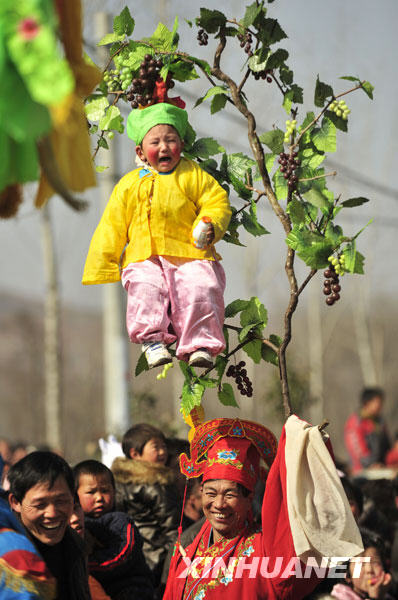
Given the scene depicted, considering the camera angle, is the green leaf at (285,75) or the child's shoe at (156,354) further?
the green leaf at (285,75)

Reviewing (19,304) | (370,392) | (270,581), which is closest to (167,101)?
(270,581)

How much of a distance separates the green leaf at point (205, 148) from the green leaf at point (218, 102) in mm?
145

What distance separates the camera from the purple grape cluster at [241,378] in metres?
4.16

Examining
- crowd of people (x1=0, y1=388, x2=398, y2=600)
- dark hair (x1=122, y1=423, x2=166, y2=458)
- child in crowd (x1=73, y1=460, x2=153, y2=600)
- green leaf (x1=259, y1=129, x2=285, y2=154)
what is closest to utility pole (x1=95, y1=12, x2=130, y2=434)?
dark hair (x1=122, y1=423, x2=166, y2=458)

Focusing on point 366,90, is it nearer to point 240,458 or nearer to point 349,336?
point 240,458

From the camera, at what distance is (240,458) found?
388 centimetres

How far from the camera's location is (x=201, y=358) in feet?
12.8

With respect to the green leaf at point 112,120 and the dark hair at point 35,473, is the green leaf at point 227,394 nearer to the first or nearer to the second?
the dark hair at point 35,473

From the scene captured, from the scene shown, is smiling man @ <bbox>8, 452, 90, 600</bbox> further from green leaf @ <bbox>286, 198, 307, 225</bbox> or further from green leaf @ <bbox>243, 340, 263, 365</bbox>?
green leaf @ <bbox>286, 198, 307, 225</bbox>

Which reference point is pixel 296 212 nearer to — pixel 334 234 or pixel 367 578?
pixel 334 234

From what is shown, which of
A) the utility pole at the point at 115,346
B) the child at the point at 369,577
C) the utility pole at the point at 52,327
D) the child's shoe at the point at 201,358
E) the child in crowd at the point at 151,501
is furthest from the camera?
the utility pole at the point at 52,327

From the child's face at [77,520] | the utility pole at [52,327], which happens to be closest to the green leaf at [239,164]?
the child's face at [77,520]

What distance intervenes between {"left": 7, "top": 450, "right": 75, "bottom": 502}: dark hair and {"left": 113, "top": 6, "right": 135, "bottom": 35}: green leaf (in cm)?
194

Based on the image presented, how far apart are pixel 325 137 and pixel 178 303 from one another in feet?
3.15
